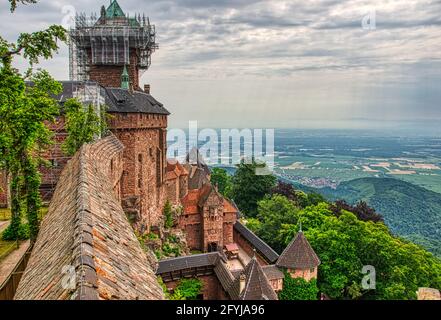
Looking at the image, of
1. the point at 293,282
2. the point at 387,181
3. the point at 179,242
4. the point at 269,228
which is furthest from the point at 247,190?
the point at 387,181

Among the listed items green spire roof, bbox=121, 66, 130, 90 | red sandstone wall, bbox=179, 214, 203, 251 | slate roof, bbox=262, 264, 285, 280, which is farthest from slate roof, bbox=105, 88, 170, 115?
slate roof, bbox=262, 264, 285, 280

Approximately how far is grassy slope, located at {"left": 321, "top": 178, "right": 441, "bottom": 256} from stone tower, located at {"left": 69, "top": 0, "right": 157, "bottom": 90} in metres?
52.1

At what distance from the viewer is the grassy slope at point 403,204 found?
218 feet

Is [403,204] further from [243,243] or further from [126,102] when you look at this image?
[126,102]

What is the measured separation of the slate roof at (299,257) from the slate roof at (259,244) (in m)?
3.34

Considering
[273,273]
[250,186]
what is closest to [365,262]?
[273,273]

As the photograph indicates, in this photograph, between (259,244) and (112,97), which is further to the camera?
(259,244)

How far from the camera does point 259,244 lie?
3756cm

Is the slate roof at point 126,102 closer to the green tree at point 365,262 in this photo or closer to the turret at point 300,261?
the turret at point 300,261

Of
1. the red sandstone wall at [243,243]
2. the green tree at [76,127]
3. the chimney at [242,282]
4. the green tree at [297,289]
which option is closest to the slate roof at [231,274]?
the chimney at [242,282]

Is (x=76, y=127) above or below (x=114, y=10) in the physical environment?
below

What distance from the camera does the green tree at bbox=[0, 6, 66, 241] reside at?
12.8 metres

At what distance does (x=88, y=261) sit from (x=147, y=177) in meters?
25.3

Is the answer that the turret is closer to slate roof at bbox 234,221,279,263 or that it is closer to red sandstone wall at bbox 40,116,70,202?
slate roof at bbox 234,221,279,263
